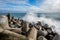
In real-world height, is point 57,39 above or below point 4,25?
below

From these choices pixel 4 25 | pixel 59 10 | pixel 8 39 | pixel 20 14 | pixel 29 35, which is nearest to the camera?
pixel 8 39

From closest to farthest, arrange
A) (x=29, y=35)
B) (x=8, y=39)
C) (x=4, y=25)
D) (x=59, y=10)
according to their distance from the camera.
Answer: (x=8, y=39) < (x=29, y=35) < (x=4, y=25) < (x=59, y=10)

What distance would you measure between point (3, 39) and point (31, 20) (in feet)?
12.6

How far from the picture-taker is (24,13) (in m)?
7.27

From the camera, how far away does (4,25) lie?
10.00 ft

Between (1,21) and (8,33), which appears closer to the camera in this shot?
(8,33)

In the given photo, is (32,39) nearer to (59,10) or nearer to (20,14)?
(20,14)

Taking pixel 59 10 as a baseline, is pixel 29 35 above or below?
below

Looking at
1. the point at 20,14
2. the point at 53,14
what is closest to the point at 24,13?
the point at 20,14

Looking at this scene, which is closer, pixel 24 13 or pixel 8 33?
pixel 8 33

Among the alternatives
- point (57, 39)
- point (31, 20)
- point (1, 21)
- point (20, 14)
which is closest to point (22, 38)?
point (1, 21)

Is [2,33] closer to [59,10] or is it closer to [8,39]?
[8,39]

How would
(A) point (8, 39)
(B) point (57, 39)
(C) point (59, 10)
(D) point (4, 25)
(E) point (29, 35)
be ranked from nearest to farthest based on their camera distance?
(A) point (8, 39) < (E) point (29, 35) < (D) point (4, 25) < (B) point (57, 39) < (C) point (59, 10)

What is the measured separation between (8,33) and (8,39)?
0.33 ft
